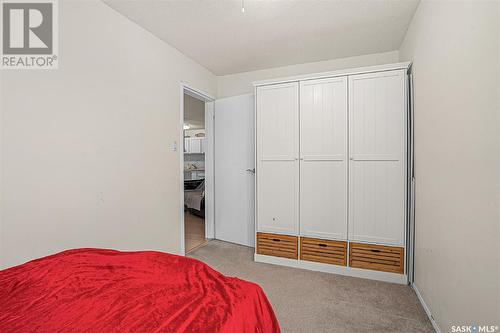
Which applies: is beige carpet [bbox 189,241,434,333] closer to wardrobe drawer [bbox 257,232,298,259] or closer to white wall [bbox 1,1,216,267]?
wardrobe drawer [bbox 257,232,298,259]

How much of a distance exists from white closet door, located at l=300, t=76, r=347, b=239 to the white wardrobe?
0.01m

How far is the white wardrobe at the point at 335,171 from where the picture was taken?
2486 mm

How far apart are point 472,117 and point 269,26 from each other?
1.96 meters

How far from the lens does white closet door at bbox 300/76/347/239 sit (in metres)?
2.68

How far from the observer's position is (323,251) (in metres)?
Result: 2.76

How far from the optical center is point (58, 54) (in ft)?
5.94

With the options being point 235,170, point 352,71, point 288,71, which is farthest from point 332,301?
point 288,71

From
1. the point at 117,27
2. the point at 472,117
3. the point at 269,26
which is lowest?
the point at 472,117

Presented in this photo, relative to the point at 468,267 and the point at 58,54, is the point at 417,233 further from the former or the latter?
the point at 58,54

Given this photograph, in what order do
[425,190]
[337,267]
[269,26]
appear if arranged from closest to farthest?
[425,190]
[269,26]
[337,267]

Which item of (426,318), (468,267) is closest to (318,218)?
(426,318)

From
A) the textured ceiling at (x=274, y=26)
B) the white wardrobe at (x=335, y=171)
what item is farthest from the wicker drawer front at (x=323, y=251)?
the textured ceiling at (x=274, y=26)

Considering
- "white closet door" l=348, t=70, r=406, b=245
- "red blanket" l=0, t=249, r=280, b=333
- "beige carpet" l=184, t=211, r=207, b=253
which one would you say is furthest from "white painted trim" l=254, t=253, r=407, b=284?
"red blanket" l=0, t=249, r=280, b=333

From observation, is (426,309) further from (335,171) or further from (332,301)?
(335,171)
